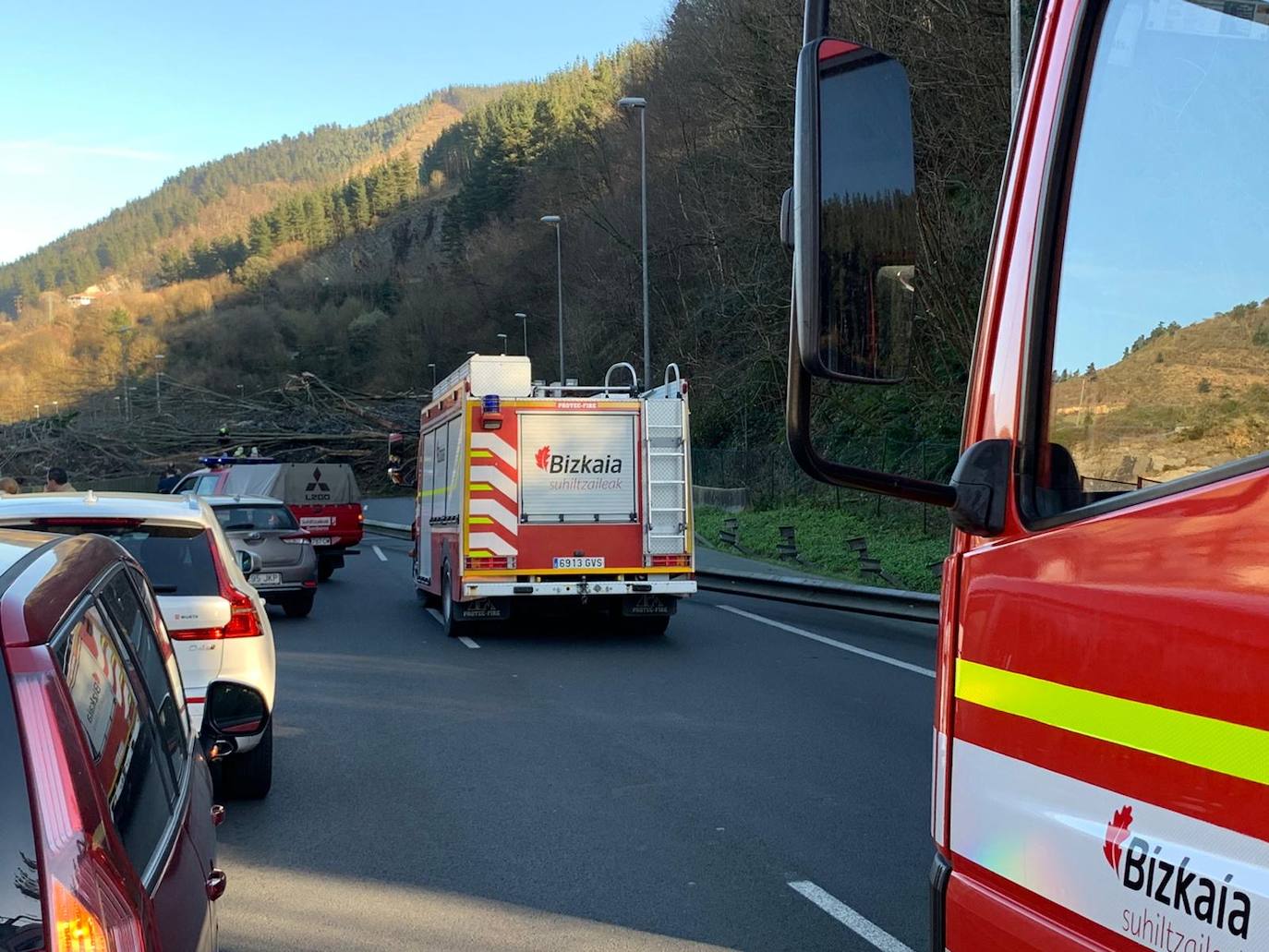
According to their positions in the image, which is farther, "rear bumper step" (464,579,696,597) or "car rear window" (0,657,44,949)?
"rear bumper step" (464,579,696,597)

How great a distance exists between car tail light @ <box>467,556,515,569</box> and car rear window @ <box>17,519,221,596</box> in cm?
656

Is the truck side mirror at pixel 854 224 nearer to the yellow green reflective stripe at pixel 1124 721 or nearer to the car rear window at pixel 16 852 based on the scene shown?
the yellow green reflective stripe at pixel 1124 721

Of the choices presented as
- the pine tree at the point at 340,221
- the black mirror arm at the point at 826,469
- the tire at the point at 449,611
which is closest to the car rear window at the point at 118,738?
the black mirror arm at the point at 826,469

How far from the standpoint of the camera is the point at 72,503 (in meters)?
6.62

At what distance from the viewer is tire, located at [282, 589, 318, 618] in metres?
16.9

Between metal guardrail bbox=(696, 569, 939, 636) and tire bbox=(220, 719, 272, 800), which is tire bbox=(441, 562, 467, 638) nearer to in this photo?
metal guardrail bbox=(696, 569, 939, 636)

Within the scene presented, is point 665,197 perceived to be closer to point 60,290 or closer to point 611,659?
point 611,659

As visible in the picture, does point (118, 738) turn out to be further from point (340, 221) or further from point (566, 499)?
point (340, 221)

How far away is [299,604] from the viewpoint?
17078mm

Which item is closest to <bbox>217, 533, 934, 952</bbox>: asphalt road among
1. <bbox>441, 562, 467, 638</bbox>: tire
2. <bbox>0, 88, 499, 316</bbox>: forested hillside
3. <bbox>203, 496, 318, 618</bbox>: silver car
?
<bbox>441, 562, 467, 638</bbox>: tire

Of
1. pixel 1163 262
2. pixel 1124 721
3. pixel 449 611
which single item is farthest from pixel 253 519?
pixel 1124 721

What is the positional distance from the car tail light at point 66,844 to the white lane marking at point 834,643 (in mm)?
9706

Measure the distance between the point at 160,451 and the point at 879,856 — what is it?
140ft

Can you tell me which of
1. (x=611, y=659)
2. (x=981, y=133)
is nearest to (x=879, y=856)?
(x=611, y=659)
